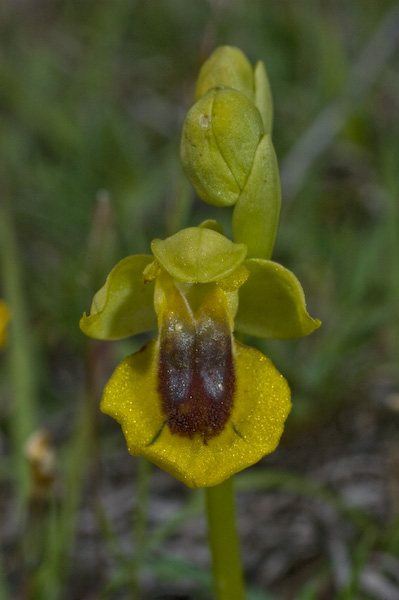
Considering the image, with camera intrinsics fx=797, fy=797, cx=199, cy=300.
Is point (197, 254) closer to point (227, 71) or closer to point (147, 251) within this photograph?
point (227, 71)

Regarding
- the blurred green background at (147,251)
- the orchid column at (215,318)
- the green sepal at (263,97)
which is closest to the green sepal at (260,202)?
the orchid column at (215,318)

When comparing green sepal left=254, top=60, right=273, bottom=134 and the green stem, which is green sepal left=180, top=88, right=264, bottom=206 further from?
the green stem

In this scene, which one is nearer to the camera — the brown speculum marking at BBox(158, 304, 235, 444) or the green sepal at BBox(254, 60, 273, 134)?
the brown speculum marking at BBox(158, 304, 235, 444)

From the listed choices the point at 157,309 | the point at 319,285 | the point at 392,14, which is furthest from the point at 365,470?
the point at 392,14

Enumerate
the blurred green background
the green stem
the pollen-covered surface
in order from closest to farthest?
the pollen-covered surface → the green stem → the blurred green background

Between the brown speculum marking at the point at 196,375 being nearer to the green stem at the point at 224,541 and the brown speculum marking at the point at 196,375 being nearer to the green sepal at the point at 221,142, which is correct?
the green stem at the point at 224,541

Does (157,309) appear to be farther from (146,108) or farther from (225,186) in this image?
(146,108)

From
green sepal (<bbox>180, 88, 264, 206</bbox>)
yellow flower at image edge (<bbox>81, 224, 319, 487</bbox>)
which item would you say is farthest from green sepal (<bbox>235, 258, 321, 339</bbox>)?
green sepal (<bbox>180, 88, 264, 206</bbox>)
